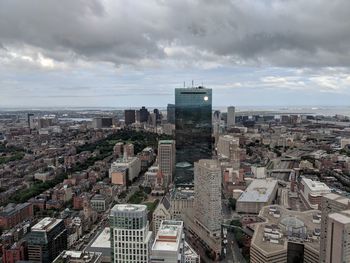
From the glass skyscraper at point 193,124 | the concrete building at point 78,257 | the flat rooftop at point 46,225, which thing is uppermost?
the glass skyscraper at point 193,124

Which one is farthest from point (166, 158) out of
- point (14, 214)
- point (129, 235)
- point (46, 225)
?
point (129, 235)

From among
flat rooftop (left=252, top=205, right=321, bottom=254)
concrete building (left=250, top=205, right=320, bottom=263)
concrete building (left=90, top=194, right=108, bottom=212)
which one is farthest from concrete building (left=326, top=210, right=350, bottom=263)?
concrete building (left=90, top=194, right=108, bottom=212)

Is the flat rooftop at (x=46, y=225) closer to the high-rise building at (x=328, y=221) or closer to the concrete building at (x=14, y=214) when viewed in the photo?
the concrete building at (x=14, y=214)

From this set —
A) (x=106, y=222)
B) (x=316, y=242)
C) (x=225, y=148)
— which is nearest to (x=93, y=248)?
(x=106, y=222)

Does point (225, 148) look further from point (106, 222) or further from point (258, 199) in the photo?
point (106, 222)

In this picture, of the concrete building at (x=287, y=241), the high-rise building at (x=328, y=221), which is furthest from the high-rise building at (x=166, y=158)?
the high-rise building at (x=328, y=221)

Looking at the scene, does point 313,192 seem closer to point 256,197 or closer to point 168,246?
point 256,197
